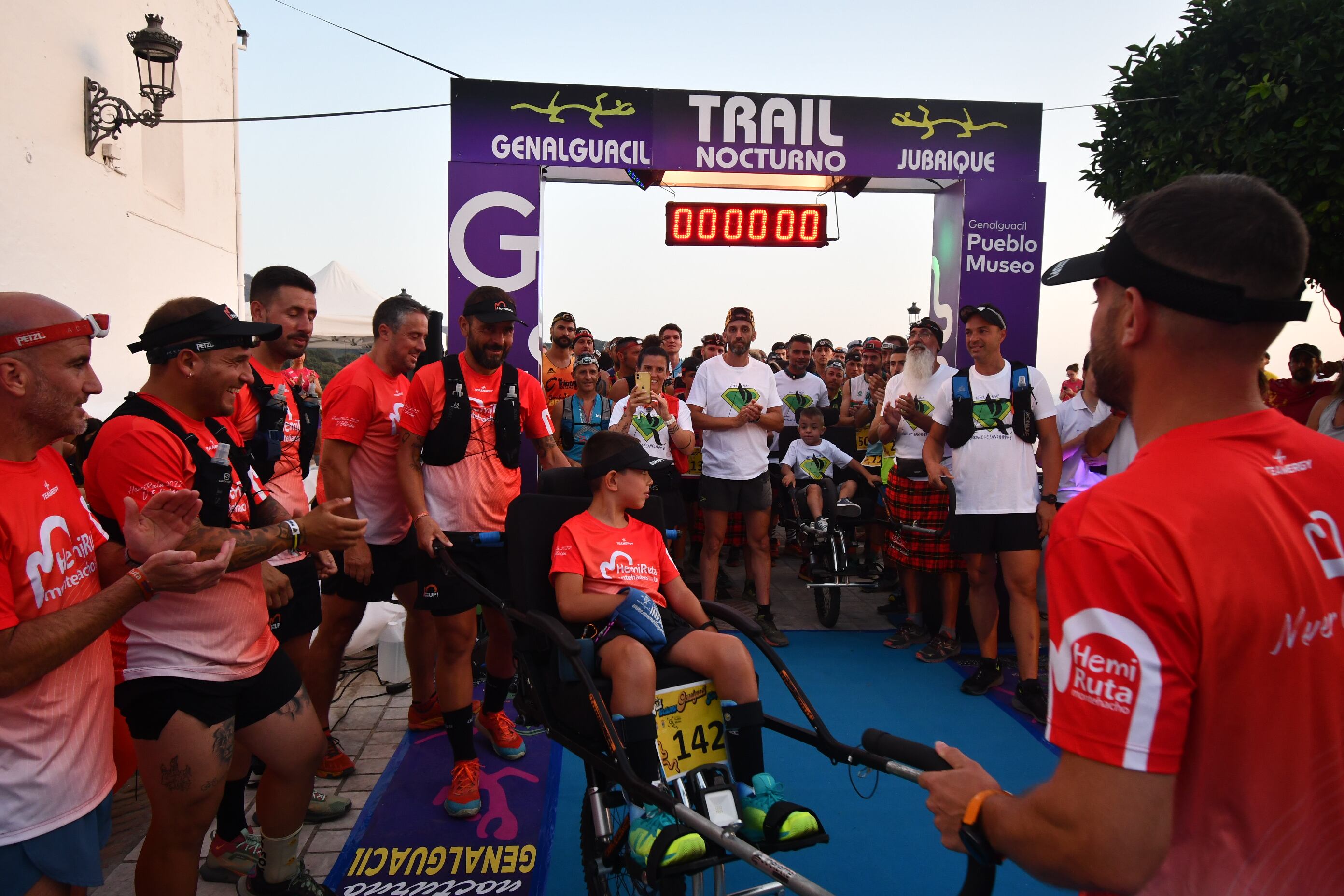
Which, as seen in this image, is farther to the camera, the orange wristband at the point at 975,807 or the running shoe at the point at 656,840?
the running shoe at the point at 656,840

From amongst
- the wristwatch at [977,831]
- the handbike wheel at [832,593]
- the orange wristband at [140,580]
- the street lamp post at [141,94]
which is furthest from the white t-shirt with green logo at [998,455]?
the street lamp post at [141,94]

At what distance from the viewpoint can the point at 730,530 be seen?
7609mm

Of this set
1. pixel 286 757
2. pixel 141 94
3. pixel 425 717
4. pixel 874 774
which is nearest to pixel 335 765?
pixel 425 717

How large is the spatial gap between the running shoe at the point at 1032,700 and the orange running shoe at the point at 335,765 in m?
3.65

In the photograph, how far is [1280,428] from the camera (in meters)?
1.13

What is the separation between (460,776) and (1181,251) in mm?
3412

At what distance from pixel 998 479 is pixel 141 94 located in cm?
981

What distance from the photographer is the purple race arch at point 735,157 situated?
6105 millimetres

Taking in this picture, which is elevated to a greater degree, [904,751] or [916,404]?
[916,404]

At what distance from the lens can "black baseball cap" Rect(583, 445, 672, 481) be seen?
131 inches

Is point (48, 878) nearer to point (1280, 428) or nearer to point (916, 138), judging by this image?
point (1280, 428)

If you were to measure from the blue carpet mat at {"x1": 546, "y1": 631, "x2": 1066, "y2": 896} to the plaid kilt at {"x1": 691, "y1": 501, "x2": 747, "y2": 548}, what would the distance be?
1.62m

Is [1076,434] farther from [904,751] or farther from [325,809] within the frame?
[325,809]

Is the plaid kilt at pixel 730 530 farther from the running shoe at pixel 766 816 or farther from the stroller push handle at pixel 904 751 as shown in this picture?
the stroller push handle at pixel 904 751
